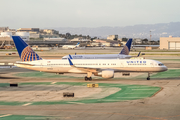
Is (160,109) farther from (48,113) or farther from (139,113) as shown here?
(48,113)

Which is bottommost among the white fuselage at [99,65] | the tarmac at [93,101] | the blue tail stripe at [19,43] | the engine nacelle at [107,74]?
the tarmac at [93,101]

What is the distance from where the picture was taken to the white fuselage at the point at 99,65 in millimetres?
57906

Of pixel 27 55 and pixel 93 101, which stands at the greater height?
pixel 27 55

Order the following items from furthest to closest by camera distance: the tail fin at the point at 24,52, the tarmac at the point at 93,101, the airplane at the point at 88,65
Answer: the tail fin at the point at 24,52 < the airplane at the point at 88,65 < the tarmac at the point at 93,101

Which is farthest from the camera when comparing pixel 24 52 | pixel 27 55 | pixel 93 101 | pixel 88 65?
pixel 27 55

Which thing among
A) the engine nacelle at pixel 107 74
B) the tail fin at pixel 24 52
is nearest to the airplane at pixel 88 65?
the tail fin at pixel 24 52

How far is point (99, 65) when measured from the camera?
58.2 meters

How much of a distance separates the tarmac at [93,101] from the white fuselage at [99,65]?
15.7 feet

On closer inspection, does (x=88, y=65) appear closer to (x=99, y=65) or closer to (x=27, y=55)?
(x=99, y=65)

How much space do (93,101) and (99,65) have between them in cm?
2083

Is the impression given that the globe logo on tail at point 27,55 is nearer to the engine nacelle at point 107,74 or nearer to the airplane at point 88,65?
the airplane at point 88,65

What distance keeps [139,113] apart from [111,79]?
28679mm

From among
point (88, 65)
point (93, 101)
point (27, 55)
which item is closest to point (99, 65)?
point (88, 65)

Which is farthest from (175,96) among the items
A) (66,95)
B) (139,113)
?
(66,95)
